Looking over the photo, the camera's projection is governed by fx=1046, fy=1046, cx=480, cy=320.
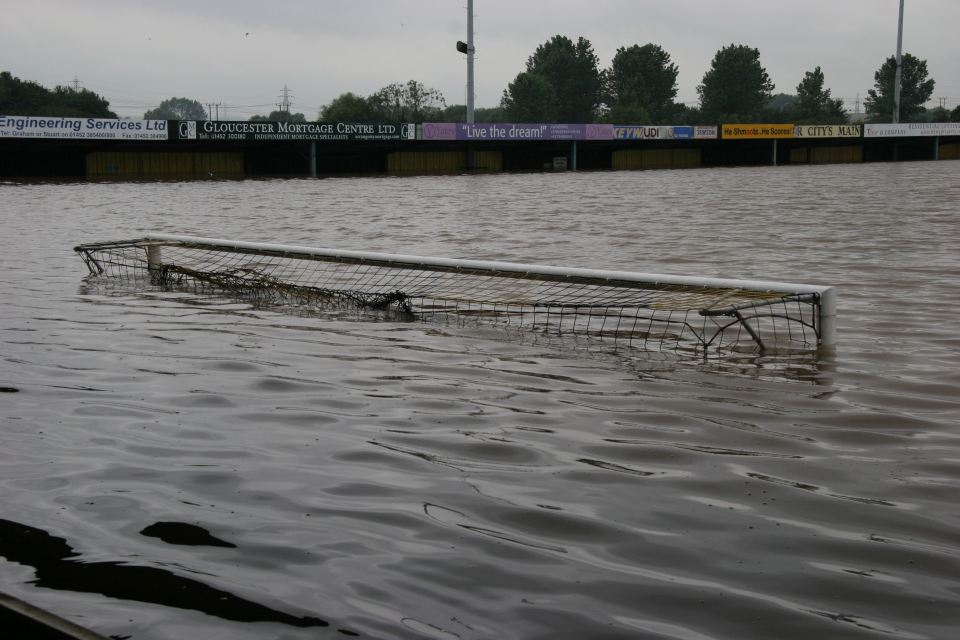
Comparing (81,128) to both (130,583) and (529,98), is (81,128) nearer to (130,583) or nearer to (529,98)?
(130,583)

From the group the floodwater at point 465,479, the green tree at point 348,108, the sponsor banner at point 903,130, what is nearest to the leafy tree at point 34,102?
the green tree at point 348,108

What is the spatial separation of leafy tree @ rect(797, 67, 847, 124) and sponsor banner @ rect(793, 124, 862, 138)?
88.5 m

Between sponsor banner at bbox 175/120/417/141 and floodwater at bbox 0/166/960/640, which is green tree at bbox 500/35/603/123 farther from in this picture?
floodwater at bbox 0/166/960/640

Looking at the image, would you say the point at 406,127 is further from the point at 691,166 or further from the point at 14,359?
the point at 14,359

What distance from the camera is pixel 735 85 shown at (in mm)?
145125

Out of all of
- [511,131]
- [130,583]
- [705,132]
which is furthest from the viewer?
[705,132]

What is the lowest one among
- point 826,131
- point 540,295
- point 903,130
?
point 540,295

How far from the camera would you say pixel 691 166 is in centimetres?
6059

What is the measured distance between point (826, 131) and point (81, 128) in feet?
133

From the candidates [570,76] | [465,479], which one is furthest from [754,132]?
[570,76]

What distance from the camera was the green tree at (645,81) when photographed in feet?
469

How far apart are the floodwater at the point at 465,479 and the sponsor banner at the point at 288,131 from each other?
36.2 m

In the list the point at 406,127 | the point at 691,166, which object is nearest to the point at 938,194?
the point at 406,127

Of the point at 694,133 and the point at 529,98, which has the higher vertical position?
the point at 529,98
